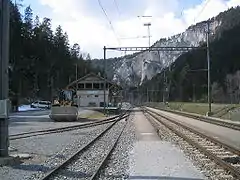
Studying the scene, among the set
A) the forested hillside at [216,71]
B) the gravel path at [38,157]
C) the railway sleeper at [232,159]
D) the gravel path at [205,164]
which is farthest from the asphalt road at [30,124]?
the forested hillside at [216,71]

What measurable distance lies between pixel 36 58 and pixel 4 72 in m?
88.3

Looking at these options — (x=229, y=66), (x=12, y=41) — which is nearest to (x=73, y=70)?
(x=229, y=66)

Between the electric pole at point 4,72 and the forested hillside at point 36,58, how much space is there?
62836 mm

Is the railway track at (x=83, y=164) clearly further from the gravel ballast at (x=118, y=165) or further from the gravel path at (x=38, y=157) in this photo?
the gravel path at (x=38, y=157)

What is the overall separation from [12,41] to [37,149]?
6553 cm

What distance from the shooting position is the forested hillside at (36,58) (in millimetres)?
85500

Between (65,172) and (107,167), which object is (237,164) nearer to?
(107,167)

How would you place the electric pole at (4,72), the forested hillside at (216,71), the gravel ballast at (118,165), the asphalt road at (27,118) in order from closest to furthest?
1. the gravel ballast at (118,165)
2. the electric pole at (4,72)
3. the asphalt road at (27,118)
4. the forested hillside at (216,71)

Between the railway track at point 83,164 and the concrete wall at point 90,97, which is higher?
the concrete wall at point 90,97

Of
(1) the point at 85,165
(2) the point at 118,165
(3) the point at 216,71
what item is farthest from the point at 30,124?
(3) the point at 216,71

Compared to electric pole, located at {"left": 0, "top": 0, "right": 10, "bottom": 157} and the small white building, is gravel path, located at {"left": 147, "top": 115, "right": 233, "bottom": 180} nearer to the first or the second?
electric pole, located at {"left": 0, "top": 0, "right": 10, "bottom": 157}

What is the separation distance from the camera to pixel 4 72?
1477cm

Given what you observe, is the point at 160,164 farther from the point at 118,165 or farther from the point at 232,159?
the point at 232,159

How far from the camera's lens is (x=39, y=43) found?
105 m
